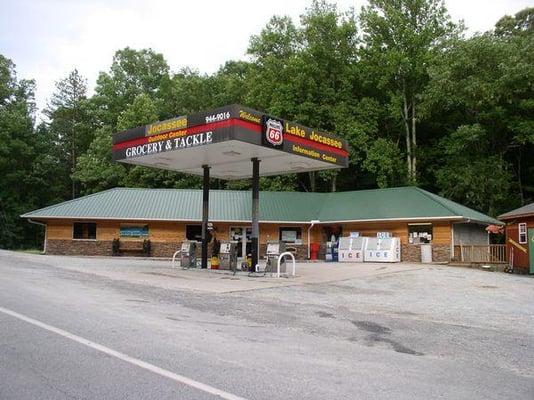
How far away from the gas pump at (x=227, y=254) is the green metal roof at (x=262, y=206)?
1161cm

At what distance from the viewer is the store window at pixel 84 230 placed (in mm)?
34938

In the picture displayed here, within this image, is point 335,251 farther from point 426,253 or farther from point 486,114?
point 486,114

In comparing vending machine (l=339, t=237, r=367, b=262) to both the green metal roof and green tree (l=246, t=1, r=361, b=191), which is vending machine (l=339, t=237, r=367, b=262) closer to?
the green metal roof

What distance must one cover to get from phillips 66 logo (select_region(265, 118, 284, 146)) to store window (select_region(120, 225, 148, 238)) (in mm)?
18125

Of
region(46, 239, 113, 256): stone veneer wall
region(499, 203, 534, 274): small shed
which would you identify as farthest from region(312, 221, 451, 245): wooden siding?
region(46, 239, 113, 256): stone veneer wall

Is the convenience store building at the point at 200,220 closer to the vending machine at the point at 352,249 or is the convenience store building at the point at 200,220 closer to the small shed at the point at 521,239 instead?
the vending machine at the point at 352,249

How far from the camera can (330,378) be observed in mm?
6004

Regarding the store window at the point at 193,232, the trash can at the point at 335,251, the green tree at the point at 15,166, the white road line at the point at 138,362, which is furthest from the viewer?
the green tree at the point at 15,166

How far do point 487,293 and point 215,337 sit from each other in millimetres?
11132

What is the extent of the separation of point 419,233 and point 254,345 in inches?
971

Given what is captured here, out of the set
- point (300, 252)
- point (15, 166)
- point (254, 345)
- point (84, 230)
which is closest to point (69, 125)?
point (15, 166)

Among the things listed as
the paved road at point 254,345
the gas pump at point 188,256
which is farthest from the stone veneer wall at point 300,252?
the paved road at point 254,345

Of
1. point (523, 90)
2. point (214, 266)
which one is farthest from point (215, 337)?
point (523, 90)

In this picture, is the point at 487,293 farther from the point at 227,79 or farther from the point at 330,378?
the point at 227,79
